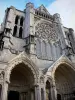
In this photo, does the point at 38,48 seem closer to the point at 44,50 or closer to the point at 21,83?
the point at 44,50

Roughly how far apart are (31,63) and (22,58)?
2.82 ft

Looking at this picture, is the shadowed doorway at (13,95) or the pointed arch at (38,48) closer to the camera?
the shadowed doorway at (13,95)

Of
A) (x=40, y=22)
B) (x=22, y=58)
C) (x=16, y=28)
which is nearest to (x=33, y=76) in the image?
(x=22, y=58)

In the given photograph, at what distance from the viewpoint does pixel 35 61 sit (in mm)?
11227

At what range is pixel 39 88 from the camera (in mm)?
9102

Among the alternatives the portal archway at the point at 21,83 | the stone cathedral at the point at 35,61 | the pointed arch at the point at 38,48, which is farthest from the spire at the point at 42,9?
the portal archway at the point at 21,83

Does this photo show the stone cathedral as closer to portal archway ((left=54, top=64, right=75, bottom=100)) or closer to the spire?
portal archway ((left=54, top=64, right=75, bottom=100))

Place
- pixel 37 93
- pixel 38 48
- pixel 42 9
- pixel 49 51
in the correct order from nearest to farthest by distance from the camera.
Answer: pixel 37 93 → pixel 38 48 → pixel 49 51 → pixel 42 9

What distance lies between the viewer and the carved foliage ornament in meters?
15.7

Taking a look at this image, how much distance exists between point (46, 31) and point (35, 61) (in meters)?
6.64

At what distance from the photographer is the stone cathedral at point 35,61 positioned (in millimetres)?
9414

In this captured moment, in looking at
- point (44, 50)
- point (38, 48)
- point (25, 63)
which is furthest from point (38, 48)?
point (25, 63)

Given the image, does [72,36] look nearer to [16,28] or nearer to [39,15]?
[39,15]

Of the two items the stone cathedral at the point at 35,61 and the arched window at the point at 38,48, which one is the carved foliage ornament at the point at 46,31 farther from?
the arched window at the point at 38,48
